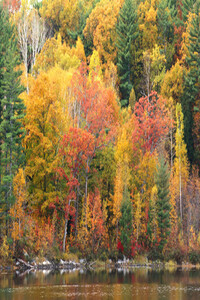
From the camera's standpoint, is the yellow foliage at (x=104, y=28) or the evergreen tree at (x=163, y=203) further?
the yellow foliage at (x=104, y=28)

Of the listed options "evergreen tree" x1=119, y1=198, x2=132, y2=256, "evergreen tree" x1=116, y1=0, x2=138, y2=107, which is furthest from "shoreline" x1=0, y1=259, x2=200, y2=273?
"evergreen tree" x1=116, y1=0, x2=138, y2=107

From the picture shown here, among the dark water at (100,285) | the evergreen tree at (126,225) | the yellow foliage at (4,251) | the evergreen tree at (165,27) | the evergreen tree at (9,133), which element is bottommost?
the dark water at (100,285)

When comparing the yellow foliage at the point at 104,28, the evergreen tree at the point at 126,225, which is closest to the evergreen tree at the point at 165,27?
the yellow foliage at the point at 104,28

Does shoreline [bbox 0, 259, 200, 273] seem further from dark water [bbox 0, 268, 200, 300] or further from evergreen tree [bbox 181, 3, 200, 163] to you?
evergreen tree [bbox 181, 3, 200, 163]

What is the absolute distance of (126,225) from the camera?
60.0 m

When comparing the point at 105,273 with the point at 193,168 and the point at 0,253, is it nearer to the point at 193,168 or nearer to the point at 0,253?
the point at 0,253

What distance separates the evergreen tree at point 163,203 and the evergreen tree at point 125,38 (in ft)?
92.0

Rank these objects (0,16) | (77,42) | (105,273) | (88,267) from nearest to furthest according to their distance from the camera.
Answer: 1. (105,273)
2. (88,267)
3. (0,16)
4. (77,42)

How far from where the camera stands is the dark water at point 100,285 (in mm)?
38062

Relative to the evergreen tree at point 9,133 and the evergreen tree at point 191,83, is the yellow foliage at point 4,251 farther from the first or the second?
the evergreen tree at point 191,83

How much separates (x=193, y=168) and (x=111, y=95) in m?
12.5

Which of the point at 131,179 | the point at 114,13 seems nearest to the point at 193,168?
the point at 131,179

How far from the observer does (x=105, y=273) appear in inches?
2048

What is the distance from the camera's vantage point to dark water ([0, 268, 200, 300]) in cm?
3806
